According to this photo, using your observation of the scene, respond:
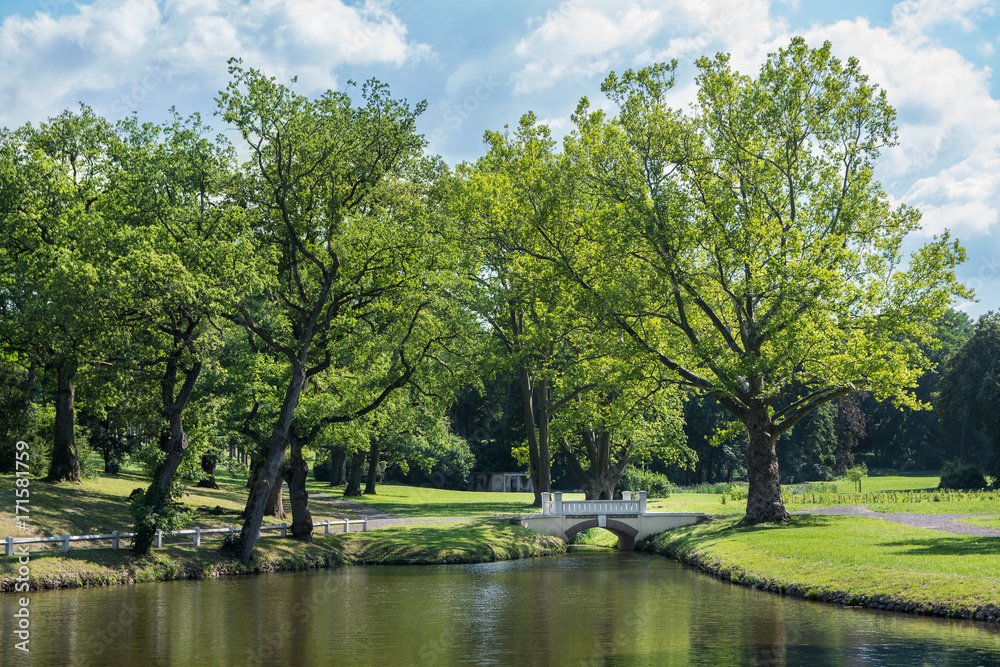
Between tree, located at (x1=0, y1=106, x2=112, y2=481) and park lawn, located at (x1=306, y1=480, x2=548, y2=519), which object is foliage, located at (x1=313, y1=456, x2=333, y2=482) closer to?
park lawn, located at (x1=306, y1=480, x2=548, y2=519)

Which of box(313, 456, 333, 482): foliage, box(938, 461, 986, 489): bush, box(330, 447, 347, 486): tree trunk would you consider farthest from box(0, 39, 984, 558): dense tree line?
box(313, 456, 333, 482): foliage

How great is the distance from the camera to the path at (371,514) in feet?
139

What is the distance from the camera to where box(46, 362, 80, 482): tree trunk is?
36500mm

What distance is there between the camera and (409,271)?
3078cm

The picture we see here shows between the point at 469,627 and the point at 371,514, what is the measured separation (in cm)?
3242

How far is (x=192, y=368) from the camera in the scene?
29.3m

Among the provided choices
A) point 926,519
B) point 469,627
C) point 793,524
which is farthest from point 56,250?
point 926,519

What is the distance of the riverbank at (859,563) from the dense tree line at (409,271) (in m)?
3.51

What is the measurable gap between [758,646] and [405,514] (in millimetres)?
36079

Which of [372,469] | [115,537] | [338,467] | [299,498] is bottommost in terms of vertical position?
[115,537]

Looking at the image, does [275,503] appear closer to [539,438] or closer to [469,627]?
[539,438]

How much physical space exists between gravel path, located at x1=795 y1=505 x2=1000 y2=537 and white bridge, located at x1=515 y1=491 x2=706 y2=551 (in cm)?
663

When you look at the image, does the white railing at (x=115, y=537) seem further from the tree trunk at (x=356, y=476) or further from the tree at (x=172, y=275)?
the tree trunk at (x=356, y=476)

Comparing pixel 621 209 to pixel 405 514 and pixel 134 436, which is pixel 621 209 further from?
pixel 134 436
